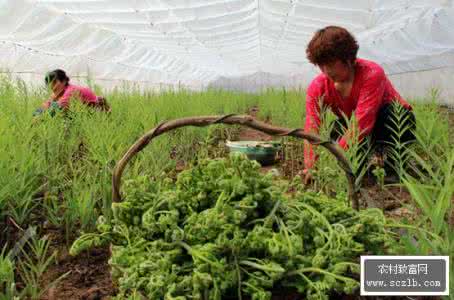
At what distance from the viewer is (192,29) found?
694 cm

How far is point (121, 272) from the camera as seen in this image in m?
0.80

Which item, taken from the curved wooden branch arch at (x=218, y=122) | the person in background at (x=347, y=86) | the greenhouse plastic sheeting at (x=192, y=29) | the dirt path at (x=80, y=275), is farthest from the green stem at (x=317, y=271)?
the greenhouse plastic sheeting at (x=192, y=29)

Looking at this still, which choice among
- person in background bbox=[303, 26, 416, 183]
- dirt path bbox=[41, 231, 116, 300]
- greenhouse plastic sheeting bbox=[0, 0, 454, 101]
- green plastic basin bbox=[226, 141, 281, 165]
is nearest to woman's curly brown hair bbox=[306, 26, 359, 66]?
person in background bbox=[303, 26, 416, 183]

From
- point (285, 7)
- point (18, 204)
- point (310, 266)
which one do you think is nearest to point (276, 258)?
point (310, 266)

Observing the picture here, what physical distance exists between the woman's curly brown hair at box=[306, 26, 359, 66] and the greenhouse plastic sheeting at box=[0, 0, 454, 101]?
3.31 m

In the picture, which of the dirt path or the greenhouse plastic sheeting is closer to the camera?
the dirt path

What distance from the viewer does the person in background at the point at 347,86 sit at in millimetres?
2076

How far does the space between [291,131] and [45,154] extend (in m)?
0.94

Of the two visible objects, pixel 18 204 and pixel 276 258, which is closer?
pixel 276 258

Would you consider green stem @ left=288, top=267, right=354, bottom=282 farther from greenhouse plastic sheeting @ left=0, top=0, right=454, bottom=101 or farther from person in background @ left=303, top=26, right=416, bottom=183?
greenhouse plastic sheeting @ left=0, top=0, right=454, bottom=101

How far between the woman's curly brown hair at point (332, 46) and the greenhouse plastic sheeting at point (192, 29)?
3307 mm

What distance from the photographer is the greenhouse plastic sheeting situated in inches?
215

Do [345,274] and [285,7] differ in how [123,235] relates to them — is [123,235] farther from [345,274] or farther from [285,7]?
[285,7]

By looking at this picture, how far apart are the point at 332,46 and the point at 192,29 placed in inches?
205
